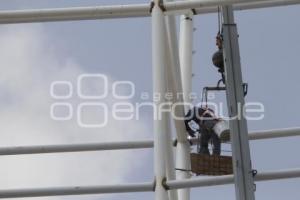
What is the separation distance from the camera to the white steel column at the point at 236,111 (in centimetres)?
536

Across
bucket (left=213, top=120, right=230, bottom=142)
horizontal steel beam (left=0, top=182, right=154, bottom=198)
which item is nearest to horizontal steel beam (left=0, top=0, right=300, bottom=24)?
bucket (left=213, top=120, right=230, bottom=142)

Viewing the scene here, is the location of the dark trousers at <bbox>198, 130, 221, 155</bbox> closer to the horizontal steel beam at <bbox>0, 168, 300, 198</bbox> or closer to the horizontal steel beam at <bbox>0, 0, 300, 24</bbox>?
the horizontal steel beam at <bbox>0, 168, 300, 198</bbox>

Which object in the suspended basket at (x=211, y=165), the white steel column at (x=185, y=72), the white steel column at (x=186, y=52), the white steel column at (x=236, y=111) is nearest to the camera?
the white steel column at (x=236, y=111)

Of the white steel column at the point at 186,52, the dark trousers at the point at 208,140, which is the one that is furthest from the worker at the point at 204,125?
the white steel column at the point at 186,52

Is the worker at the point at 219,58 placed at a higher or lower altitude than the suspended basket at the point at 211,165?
higher

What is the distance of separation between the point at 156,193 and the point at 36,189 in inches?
52.2

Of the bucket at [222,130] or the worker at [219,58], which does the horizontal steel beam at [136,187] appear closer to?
the bucket at [222,130]

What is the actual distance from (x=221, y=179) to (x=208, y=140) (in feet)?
3.34

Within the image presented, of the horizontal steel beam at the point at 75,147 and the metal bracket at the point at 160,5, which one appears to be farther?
the horizontal steel beam at the point at 75,147

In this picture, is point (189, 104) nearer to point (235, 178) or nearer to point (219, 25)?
point (219, 25)

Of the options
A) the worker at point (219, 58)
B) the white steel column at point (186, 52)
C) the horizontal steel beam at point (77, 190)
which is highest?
the white steel column at point (186, 52)

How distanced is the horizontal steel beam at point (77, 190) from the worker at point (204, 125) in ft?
3.40

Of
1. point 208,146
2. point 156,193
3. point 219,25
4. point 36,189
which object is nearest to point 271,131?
point 208,146

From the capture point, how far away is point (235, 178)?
17.7 feet
